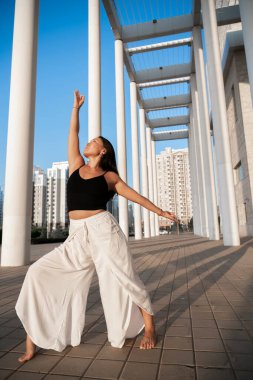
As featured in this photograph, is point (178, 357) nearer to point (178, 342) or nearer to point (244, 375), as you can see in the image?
point (178, 342)

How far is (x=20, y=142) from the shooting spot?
718 centimetres

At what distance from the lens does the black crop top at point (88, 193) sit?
226 centimetres

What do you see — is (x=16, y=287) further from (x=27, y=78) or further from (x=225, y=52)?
(x=225, y=52)

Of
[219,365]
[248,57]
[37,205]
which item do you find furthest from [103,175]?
[37,205]

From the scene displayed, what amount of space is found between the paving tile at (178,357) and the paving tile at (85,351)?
0.57 metres

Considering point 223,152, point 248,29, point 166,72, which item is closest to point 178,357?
point 248,29

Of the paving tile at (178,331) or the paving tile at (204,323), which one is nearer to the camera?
the paving tile at (178,331)

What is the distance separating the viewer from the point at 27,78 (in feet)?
24.4

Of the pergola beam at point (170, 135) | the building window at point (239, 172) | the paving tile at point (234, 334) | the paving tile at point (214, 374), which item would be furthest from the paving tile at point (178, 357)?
the pergola beam at point (170, 135)

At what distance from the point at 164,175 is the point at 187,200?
11.3 metres

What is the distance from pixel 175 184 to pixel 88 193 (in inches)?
3423

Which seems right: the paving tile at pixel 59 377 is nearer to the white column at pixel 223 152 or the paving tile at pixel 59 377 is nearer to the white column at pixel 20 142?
the white column at pixel 20 142

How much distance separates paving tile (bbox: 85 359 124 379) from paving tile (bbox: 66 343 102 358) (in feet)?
0.48

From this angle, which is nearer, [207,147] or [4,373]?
[4,373]
